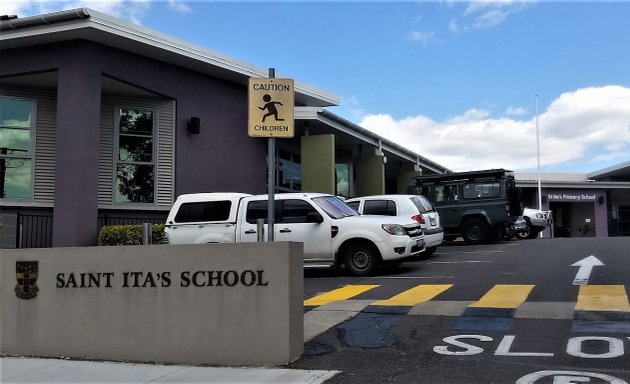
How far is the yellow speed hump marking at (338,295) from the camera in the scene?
30.5 feet

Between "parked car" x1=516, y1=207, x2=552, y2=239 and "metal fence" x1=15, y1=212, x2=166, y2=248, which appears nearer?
"metal fence" x1=15, y1=212, x2=166, y2=248

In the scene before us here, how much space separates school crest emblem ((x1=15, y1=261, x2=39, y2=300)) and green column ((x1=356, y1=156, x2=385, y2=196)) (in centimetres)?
1728

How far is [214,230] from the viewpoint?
40.6 feet

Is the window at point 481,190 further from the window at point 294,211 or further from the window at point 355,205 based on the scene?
the window at point 294,211

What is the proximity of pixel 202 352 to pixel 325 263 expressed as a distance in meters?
5.86

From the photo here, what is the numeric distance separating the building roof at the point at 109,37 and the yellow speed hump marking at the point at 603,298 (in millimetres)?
10543

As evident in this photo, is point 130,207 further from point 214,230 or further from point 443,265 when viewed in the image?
point 443,265

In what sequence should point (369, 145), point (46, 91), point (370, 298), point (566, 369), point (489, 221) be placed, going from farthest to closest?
point (369, 145) < point (489, 221) < point (46, 91) < point (370, 298) < point (566, 369)

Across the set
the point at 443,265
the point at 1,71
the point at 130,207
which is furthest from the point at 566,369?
the point at 1,71

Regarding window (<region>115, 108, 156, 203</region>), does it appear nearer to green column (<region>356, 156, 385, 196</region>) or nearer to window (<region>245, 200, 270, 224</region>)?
window (<region>245, 200, 270, 224</region>)

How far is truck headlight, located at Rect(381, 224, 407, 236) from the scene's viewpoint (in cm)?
1181

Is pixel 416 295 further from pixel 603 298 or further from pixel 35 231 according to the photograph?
pixel 35 231

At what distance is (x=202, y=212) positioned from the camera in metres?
12.5

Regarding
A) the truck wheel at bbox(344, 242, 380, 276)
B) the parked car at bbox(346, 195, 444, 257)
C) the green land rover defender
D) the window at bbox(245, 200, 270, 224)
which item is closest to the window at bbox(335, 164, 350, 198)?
the green land rover defender
